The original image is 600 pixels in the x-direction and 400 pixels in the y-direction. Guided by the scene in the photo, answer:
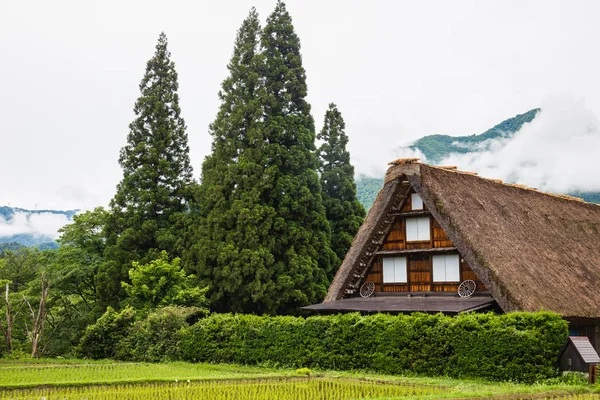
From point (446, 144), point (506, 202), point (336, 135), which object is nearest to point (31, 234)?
point (446, 144)

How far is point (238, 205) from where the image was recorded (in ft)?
96.7

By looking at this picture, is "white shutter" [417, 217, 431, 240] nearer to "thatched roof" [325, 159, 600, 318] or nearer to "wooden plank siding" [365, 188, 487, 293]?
"wooden plank siding" [365, 188, 487, 293]

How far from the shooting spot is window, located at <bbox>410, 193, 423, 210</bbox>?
23625 mm

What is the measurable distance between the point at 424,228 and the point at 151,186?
1564 cm

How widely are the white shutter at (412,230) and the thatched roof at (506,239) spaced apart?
95 centimetres

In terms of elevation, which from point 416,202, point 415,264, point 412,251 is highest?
point 416,202

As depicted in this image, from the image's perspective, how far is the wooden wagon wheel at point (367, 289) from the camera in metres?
24.7

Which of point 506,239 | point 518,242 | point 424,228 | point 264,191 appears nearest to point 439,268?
point 424,228

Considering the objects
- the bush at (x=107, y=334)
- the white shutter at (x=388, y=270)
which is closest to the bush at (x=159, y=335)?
the bush at (x=107, y=334)

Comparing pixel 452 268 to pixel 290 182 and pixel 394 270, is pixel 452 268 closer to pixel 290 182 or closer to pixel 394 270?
pixel 394 270

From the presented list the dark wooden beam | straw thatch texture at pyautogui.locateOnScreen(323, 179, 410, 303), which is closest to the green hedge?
straw thatch texture at pyautogui.locateOnScreen(323, 179, 410, 303)

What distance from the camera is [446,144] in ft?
338

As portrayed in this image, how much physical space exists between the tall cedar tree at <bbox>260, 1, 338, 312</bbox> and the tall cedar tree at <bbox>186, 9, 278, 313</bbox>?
518mm

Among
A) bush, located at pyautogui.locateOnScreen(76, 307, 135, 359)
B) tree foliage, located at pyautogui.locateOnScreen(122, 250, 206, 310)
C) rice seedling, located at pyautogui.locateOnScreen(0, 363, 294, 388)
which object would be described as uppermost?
tree foliage, located at pyautogui.locateOnScreen(122, 250, 206, 310)
